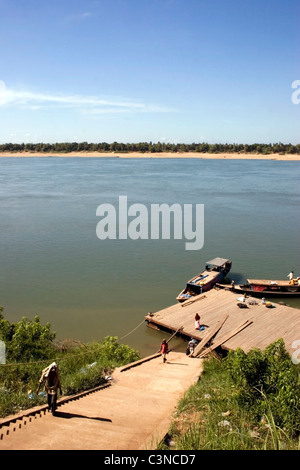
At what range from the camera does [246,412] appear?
23.3 feet

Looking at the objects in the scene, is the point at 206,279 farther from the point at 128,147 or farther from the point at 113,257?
the point at 128,147

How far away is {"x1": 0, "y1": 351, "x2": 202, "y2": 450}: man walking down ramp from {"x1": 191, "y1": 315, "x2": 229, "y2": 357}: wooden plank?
3.92m

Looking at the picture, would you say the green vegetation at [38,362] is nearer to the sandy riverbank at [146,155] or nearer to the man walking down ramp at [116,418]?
the man walking down ramp at [116,418]

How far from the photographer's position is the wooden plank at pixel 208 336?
52.2 ft

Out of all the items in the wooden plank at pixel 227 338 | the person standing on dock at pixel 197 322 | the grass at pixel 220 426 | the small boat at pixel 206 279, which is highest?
the grass at pixel 220 426

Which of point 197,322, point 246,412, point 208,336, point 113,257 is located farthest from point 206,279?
point 246,412

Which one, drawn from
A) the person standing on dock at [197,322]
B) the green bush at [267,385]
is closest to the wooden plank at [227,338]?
the person standing on dock at [197,322]

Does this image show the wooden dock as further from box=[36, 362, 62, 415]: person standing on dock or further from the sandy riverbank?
the sandy riverbank

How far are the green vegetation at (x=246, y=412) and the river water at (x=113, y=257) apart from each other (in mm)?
10435

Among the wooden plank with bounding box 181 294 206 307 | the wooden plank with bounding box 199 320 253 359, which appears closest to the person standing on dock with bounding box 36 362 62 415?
the wooden plank with bounding box 199 320 253 359

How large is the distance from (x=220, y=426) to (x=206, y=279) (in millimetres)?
17394

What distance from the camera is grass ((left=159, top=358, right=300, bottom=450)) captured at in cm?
567

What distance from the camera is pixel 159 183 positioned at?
69812 mm

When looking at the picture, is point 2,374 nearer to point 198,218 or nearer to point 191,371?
point 191,371
